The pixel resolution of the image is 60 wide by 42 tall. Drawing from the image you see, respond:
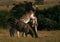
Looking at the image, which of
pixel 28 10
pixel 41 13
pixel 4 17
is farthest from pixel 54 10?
pixel 28 10

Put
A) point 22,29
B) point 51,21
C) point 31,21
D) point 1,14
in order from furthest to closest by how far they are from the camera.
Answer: point 1,14 → point 51,21 → point 31,21 → point 22,29

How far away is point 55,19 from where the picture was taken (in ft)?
108

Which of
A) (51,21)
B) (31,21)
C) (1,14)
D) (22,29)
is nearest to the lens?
(22,29)

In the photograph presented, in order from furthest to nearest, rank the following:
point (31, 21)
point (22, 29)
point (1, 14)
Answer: point (1, 14) < point (31, 21) < point (22, 29)

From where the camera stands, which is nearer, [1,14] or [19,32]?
[19,32]

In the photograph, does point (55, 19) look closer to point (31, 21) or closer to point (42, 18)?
point (42, 18)

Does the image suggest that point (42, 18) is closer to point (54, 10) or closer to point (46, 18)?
point (46, 18)

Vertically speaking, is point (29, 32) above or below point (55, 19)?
above

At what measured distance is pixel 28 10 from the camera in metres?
20.0

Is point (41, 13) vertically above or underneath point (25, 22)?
underneath

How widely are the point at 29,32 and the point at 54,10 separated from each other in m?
16.2

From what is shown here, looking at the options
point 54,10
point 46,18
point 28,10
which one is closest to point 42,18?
point 46,18

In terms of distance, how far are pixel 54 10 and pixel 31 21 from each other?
49.3 ft

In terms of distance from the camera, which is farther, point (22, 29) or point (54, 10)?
point (54, 10)
